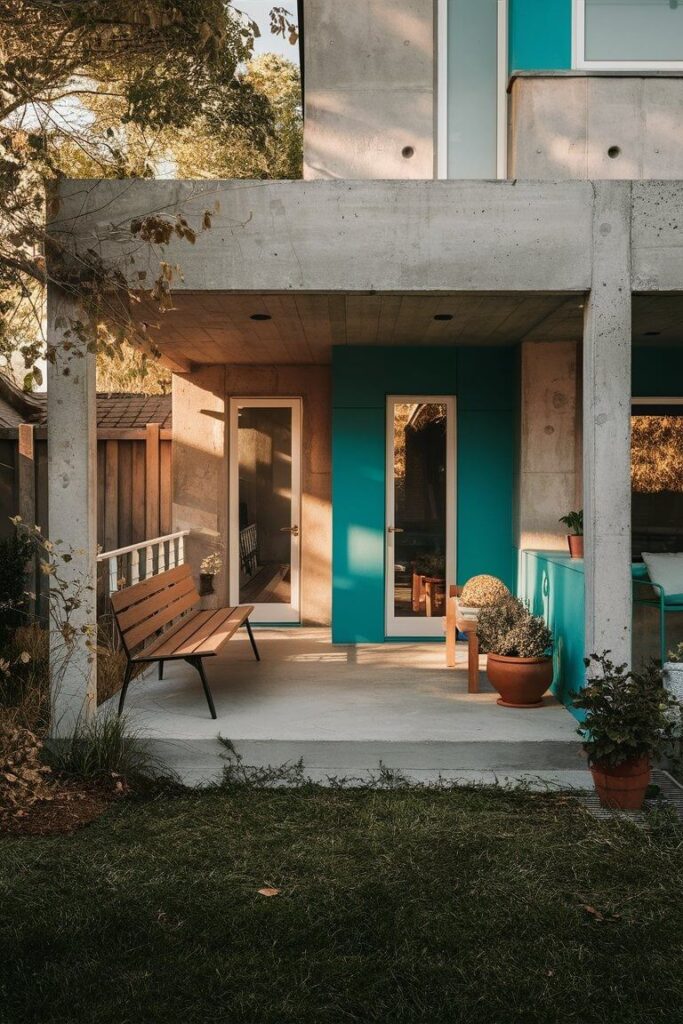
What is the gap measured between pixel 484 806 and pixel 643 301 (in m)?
3.44

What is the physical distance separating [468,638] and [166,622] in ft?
7.24

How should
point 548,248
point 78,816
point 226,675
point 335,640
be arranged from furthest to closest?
point 335,640 < point 226,675 < point 548,248 < point 78,816

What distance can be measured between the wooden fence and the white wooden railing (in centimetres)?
28

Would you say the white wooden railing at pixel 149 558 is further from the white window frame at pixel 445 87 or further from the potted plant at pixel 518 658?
the white window frame at pixel 445 87

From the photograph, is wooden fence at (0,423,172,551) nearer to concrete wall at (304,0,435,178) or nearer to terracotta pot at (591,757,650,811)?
concrete wall at (304,0,435,178)

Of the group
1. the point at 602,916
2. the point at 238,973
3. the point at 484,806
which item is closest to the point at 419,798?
the point at 484,806

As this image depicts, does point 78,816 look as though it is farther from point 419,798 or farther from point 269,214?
point 269,214

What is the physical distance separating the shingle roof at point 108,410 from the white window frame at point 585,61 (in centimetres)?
604

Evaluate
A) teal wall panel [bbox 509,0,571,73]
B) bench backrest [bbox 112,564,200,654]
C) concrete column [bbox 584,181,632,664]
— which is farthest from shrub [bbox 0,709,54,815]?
teal wall panel [bbox 509,0,571,73]

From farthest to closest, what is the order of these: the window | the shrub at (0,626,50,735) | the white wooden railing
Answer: the window
the white wooden railing
the shrub at (0,626,50,735)

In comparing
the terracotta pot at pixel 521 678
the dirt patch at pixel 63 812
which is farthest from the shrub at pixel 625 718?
the dirt patch at pixel 63 812

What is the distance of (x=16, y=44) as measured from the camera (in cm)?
621

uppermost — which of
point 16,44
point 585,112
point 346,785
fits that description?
point 16,44

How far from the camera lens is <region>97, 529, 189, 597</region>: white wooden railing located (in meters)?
7.50
